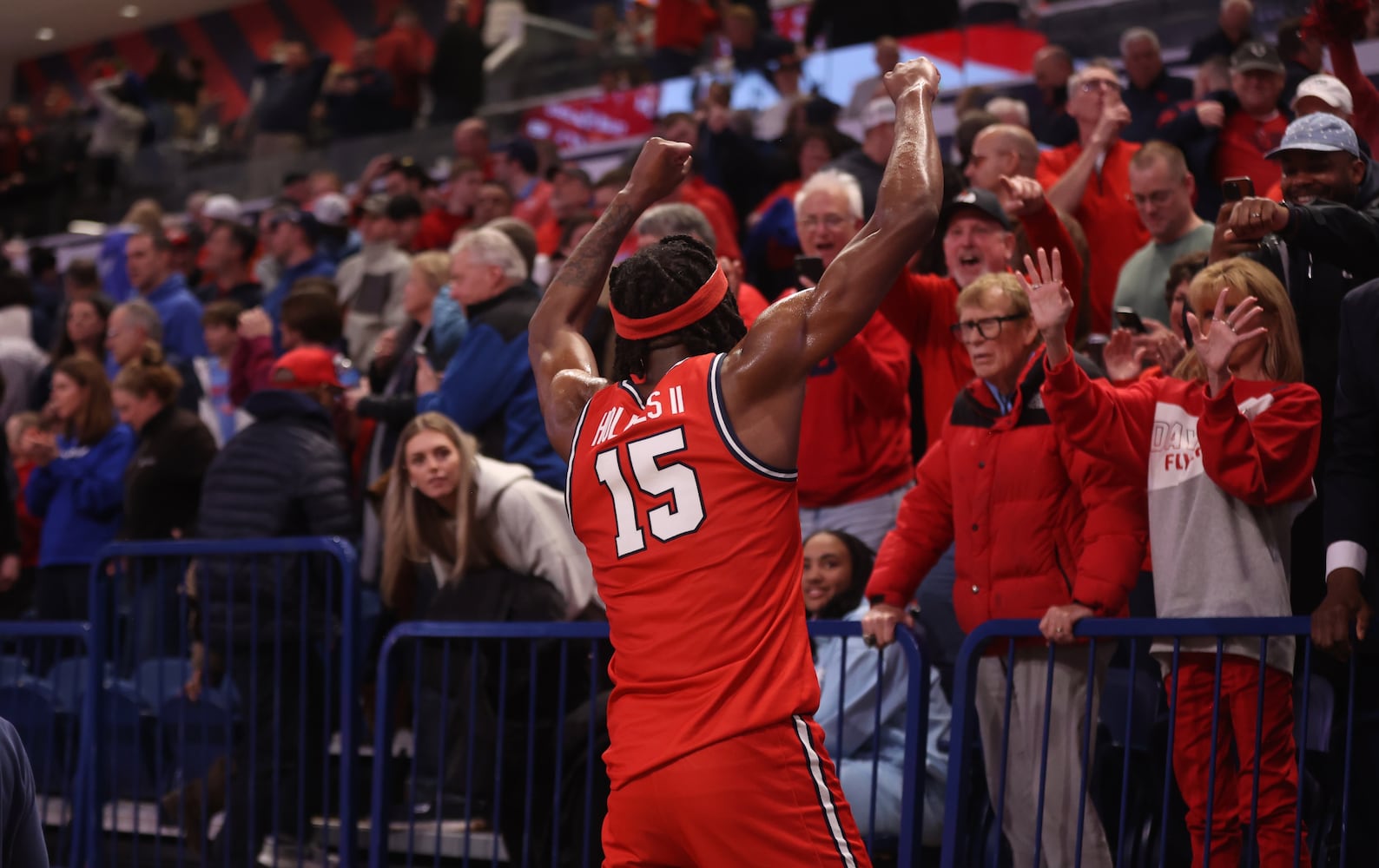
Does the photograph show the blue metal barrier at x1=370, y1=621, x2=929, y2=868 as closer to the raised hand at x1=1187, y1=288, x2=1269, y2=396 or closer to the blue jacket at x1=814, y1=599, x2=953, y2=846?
the blue jacket at x1=814, y1=599, x2=953, y2=846

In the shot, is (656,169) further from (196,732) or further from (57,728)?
(57,728)

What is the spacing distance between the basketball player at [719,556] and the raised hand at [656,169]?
1.60 feet

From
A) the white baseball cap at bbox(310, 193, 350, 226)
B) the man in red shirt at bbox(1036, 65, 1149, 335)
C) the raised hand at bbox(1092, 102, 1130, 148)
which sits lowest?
the man in red shirt at bbox(1036, 65, 1149, 335)

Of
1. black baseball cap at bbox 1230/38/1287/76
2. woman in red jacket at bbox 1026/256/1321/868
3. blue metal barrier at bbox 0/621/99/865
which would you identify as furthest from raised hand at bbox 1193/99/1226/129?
blue metal barrier at bbox 0/621/99/865

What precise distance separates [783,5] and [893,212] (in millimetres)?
11506

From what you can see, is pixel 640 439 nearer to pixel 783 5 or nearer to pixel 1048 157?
pixel 1048 157

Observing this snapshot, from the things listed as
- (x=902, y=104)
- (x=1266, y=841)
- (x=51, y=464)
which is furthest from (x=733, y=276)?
(x=51, y=464)

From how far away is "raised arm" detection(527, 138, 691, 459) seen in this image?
3.92 meters

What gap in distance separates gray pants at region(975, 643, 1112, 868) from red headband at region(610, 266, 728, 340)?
156 cm

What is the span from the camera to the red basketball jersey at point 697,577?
10.8 feet

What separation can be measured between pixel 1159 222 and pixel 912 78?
2839mm

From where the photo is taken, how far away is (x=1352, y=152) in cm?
476

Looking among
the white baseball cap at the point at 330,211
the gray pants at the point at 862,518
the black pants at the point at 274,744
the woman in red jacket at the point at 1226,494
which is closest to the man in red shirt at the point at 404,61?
the white baseball cap at the point at 330,211

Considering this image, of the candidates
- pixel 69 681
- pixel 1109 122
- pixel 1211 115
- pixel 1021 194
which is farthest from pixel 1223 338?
pixel 69 681
